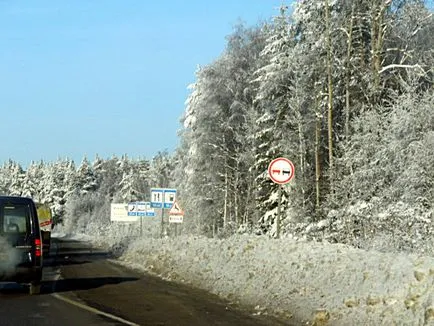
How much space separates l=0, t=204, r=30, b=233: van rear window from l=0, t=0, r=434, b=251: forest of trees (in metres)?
8.91

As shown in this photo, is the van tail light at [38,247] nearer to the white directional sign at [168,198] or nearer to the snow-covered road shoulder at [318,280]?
the snow-covered road shoulder at [318,280]

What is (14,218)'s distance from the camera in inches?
647

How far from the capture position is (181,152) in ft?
209

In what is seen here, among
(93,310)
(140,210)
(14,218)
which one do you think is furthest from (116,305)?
(140,210)

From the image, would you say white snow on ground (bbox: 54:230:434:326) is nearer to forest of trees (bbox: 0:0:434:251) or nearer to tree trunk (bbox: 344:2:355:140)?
forest of trees (bbox: 0:0:434:251)

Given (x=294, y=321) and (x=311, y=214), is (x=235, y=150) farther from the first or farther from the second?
(x=294, y=321)

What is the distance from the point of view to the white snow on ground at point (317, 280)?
1116 centimetres

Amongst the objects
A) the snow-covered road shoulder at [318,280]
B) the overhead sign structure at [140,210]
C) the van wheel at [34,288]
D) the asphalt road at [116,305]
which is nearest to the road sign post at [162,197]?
the overhead sign structure at [140,210]

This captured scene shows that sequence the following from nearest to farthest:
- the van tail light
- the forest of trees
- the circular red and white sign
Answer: the van tail light → the circular red and white sign → the forest of trees

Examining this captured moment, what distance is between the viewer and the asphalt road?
1284 centimetres

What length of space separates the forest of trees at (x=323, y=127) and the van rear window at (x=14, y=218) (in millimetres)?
8905

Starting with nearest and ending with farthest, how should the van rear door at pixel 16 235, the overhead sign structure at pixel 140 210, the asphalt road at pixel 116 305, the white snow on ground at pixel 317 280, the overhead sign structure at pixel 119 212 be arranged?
the white snow on ground at pixel 317 280
the asphalt road at pixel 116 305
the van rear door at pixel 16 235
the overhead sign structure at pixel 140 210
the overhead sign structure at pixel 119 212

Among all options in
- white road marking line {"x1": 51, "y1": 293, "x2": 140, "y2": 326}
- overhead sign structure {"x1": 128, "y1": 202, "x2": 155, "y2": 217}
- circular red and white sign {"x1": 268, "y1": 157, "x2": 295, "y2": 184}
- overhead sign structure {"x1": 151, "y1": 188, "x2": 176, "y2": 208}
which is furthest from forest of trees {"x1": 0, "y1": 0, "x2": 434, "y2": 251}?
white road marking line {"x1": 51, "y1": 293, "x2": 140, "y2": 326}

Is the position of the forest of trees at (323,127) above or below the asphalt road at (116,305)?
above
